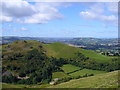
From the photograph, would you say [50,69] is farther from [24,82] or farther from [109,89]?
[109,89]

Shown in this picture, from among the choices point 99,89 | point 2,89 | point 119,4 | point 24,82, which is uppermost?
point 119,4

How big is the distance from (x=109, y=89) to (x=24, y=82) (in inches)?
5333

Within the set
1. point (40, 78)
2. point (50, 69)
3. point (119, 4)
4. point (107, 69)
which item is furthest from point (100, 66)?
point (119, 4)

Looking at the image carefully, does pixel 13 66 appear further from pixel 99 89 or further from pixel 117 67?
pixel 99 89

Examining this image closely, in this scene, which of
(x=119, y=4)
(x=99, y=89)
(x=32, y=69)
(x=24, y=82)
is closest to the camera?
(x=99, y=89)

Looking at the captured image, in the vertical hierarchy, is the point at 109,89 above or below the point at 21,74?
above

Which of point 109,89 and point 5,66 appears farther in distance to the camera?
point 5,66

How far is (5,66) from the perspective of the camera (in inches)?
7854

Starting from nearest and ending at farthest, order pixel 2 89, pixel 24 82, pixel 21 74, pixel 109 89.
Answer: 1. pixel 109 89
2. pixel 2 89
3. pixel 24 82
4. pixel 21 74

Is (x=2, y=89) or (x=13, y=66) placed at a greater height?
(x=2, y=89)

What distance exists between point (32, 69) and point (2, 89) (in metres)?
145

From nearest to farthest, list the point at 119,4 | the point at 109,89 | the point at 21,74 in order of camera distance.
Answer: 1. the point at 109,89
2. the point at 119,4
3. the point at 21,74

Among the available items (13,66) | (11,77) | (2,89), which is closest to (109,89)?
(2,89)

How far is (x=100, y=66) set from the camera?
196 meters
